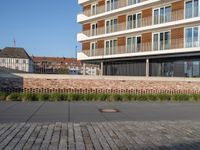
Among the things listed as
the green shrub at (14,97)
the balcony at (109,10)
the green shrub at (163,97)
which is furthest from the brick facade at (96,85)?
the balcony at (109,10)

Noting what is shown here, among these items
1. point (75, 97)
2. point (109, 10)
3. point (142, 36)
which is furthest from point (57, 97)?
point (109, 10)

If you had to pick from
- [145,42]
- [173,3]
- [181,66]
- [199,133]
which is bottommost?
[199,133]

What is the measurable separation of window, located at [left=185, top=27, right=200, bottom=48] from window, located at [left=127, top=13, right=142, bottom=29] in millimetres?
7211

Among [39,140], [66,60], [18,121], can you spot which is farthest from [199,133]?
[66,60]

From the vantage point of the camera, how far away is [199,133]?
10398 millimetres

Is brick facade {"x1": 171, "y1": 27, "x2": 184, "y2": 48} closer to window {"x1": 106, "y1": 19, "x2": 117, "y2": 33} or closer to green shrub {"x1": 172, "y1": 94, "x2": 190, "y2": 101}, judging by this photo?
window {"x1": 106, "y1": 19, "x2": 117, "y2": 33}

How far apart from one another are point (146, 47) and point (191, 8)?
697 centimetres

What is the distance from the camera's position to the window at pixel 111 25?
44872 millimetres

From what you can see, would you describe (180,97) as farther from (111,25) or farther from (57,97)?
(111,25)

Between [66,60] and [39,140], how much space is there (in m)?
129

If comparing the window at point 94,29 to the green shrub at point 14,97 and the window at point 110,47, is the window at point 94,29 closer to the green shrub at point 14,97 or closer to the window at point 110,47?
the window at point 110,47

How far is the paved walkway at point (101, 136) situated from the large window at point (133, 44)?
2932 centimetres

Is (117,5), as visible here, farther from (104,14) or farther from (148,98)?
(148,98)

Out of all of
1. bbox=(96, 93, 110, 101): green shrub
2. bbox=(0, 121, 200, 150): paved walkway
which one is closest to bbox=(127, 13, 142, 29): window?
bbox=(96, 93, 110, 101): green shrub
